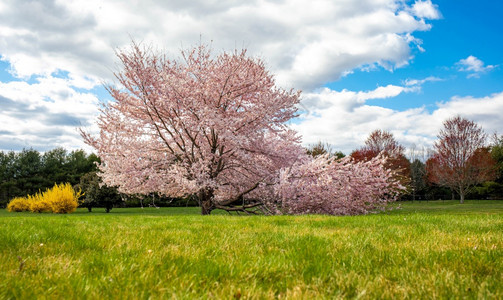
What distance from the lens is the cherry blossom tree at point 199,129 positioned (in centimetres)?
1410

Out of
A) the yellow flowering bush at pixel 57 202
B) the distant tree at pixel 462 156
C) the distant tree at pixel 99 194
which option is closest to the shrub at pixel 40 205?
the yellow flowering bush at pixel 57 202

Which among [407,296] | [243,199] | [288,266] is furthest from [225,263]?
[243,199]

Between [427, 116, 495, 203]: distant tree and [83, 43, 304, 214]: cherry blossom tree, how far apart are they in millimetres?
27673

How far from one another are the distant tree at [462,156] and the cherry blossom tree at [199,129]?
27673 mm

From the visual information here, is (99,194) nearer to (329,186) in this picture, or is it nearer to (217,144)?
(217,144)

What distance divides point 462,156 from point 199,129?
112 ft

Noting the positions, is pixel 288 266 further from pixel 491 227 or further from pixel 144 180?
pixel 144 180

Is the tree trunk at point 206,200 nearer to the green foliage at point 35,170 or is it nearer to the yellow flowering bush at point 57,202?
the yellow flowering bush at point 57,202

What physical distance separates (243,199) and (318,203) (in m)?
3.78

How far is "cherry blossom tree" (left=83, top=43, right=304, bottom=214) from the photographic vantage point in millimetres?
14102

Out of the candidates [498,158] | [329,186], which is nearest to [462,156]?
[498,158]

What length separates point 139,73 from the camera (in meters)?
14.0

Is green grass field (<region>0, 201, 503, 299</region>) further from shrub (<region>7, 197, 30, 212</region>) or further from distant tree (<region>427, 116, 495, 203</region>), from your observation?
distant tree (<region>427, 116, 495, 203</region>)

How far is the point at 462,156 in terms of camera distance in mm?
35875
